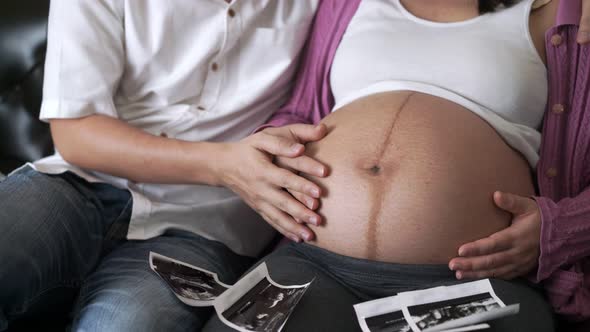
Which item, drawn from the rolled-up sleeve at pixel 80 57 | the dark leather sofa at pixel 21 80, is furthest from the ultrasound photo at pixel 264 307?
the dark leather sofa at pixel 21 80

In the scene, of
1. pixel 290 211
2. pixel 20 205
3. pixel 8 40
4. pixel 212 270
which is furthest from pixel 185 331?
pixel 8 40

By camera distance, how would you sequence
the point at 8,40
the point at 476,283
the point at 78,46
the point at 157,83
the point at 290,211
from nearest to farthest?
the point at 476,283 < the point at 290,211 < the point at 78,46 < the point at 157,83 < the point at 8,40

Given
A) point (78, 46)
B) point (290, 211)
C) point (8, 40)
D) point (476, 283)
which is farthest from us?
point (8, 40)

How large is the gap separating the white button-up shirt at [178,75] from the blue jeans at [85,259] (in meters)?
0.04

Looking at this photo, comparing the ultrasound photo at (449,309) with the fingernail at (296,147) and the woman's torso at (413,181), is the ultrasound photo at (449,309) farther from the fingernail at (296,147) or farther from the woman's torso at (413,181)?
the fingernail at (296,147)

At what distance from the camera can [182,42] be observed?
1.32 meters

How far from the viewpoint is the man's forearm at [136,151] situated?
1218mm

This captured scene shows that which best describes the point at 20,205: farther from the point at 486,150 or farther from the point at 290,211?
the point at 486,150

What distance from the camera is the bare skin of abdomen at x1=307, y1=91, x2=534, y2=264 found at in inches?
41.8

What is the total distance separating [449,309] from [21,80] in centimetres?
116

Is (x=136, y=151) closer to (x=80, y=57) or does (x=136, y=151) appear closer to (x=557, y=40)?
(x=80, y=57)

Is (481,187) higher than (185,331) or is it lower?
higher

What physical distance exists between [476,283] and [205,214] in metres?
0.59

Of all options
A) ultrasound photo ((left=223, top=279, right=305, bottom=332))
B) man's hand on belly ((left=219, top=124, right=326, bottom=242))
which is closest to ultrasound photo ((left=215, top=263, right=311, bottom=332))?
ultrasound photo ((left=223, top=279, right=305, bottom=332))
